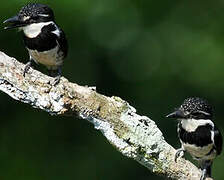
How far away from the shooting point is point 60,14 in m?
8.80

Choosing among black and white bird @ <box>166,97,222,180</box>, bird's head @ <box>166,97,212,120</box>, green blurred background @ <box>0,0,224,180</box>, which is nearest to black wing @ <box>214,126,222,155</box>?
black and white bird @ <box>166,97,222,180</box>

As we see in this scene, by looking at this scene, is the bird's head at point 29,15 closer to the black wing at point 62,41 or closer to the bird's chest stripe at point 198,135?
the black wing at point 62,41

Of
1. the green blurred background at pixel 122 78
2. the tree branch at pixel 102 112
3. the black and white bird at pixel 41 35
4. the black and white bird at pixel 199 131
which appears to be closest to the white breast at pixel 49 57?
the black and white bird at pixel 41 35

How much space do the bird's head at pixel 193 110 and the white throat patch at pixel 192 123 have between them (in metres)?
0.07

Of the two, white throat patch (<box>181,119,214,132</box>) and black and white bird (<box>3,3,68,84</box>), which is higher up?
black and white bird (<box>3,3,68,84</box>)

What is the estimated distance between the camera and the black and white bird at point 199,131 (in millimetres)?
5586

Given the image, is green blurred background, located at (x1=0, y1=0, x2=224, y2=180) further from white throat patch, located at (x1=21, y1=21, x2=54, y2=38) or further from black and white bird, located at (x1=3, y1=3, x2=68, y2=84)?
white throat patch, located at (x1=21, y1=21, x2=54, y2=38)

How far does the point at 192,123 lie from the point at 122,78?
15.6 feet

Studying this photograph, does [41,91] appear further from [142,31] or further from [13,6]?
[142,31]

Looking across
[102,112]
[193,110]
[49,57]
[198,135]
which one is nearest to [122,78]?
[49,57]

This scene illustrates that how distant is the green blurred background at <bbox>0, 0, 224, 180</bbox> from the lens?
9750mm

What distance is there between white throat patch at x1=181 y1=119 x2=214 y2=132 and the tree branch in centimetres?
75

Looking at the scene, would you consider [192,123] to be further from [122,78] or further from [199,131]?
[122,78]

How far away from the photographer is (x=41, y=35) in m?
5.82
